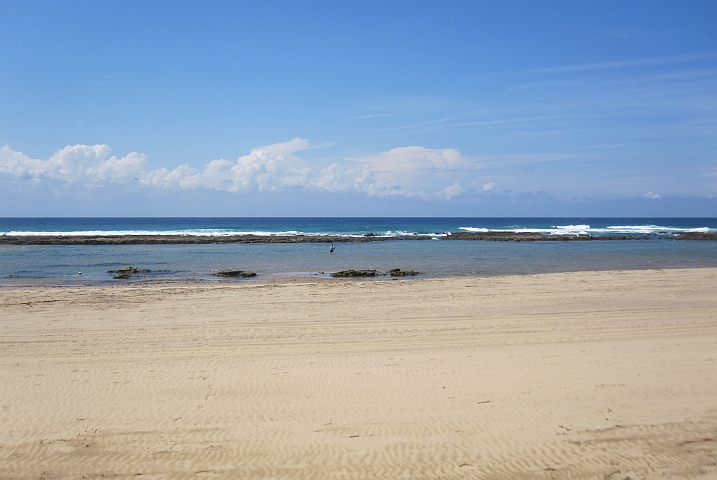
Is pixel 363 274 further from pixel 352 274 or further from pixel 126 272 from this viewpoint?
pixel 126 272

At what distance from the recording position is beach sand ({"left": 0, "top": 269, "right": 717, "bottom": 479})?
4.91 meters

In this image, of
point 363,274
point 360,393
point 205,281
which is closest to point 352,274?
point 363,274

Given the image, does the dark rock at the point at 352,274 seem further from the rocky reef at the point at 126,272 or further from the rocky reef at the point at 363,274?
the rocky reef at the point at 126,272

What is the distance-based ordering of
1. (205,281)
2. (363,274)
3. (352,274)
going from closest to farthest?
(205,281) → (352,274) → (363,274)

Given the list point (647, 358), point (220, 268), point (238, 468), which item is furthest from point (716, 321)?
point (220, 268)

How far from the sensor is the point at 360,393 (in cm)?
658

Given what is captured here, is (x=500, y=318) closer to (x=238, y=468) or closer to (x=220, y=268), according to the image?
(x=238, y=468)

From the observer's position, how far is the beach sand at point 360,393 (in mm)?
4910

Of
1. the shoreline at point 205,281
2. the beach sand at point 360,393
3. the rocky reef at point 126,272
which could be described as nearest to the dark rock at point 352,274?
the shoreline at point 205,281

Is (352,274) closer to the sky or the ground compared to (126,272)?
closer to the sky

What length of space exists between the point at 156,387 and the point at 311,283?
11.9m

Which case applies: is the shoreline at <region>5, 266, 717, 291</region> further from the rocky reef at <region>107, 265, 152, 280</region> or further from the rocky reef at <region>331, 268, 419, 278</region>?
the rocky reef at <region>107, 265, 152, 280</region>

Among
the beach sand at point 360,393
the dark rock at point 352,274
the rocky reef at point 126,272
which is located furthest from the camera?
the dark rock at point 352,274

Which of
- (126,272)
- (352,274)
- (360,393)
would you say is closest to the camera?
(360,393)
